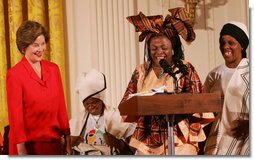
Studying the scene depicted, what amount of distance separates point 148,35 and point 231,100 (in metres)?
0.48

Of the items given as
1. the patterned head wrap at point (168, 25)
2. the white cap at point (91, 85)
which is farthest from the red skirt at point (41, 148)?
the patterned head wrap at point (168, 25)

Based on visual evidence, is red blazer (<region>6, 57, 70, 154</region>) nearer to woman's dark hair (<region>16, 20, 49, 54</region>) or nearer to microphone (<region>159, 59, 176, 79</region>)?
woman's dark hair (<region>16, 20, 49, 54</region>)

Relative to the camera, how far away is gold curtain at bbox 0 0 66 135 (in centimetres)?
260

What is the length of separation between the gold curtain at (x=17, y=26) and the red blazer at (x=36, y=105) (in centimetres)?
4

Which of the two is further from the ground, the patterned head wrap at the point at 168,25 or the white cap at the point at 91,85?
the patterned head wrap at the point at 168,25

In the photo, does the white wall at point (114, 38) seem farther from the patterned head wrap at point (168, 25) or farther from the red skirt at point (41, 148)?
the red skirt at point (41, 148)

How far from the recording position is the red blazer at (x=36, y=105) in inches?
101

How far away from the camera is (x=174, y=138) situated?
2438mm

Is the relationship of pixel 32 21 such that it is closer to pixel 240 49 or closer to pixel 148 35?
pixel 148 35

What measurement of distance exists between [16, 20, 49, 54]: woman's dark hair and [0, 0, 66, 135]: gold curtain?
0.07ft

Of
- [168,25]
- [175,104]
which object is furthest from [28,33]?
[175,104]

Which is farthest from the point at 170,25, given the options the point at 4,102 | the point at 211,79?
the point at 4,102

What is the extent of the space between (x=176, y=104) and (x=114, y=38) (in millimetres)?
556

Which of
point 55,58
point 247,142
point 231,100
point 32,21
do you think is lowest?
point 247,142
